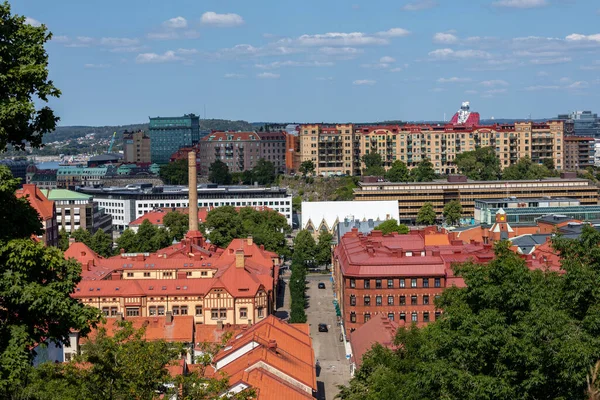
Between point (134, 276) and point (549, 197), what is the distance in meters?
87.9

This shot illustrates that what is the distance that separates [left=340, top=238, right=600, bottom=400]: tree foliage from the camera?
35.6 meters

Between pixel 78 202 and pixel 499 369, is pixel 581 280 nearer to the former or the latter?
pixel 499 369

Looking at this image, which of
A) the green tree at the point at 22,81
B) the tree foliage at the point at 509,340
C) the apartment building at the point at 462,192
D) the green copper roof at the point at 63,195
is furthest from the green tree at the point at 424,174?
the green tree at the point at 22,81

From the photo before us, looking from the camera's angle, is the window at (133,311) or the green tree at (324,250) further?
the green tree at (324,250)

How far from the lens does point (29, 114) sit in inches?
898

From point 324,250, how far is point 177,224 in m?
24.8

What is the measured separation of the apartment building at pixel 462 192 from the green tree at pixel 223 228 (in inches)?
1313

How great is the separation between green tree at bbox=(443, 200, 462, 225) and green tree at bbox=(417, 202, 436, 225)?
2227 millimetres

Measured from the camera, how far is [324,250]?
128 meters

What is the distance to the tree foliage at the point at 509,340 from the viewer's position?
117ft

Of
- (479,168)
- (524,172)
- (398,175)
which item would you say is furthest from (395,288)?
(479,168)

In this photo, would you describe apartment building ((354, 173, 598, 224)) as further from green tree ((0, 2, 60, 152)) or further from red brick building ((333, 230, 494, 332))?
green tree ((0, 2, 60, 152))

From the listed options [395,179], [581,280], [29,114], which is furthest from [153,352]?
[395,179]

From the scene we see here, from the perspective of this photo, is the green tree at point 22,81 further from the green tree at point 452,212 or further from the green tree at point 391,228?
the green tree at point 452,212
